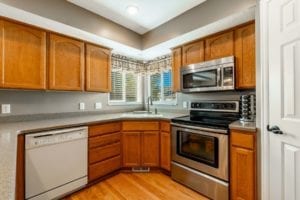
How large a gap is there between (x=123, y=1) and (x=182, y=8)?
861mm

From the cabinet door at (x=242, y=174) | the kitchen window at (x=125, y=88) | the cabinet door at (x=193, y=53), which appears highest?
the cabinet door at (x=193, y=53)

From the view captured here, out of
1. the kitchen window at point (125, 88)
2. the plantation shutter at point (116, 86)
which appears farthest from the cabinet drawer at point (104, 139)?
the plantation shutter at point (116, 86)

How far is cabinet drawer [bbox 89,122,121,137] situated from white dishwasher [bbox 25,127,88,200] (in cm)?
10

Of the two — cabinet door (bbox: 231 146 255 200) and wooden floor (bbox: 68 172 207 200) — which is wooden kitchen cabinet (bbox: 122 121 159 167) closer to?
wooden floor (bbox: 68 172 207 200)

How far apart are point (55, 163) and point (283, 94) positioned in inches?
97.1

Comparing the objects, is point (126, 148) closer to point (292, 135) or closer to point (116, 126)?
point (116, 126)

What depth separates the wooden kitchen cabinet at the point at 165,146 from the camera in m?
2.82

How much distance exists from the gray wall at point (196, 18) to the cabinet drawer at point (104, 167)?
6.96 ft

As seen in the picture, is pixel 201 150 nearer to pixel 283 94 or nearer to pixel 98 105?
pixel 283 94

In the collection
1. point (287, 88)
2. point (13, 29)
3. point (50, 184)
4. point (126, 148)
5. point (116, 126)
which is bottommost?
point (50, 184)

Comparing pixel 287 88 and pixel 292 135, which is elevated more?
pixel 287 88

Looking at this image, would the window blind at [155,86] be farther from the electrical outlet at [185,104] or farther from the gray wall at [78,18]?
the gray wall at [78,18]

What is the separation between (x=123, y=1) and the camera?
2.46m

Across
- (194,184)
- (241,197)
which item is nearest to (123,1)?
(194,184)
